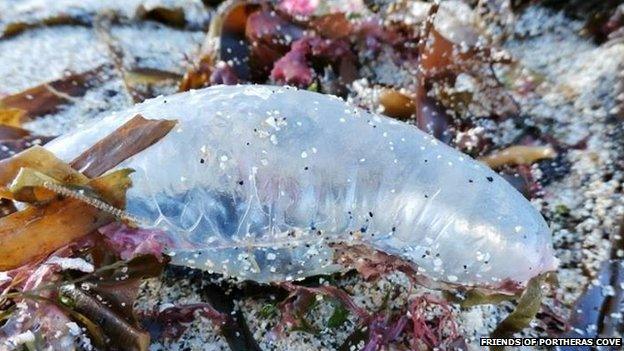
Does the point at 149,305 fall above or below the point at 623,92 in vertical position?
below

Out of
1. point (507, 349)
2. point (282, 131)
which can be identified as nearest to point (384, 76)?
point (282, 131)

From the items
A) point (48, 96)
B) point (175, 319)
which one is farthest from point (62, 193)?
point (48, 96)

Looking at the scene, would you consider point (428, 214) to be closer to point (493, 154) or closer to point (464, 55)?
point (493, 154)

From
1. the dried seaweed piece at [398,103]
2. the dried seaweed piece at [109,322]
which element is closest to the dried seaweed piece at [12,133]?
the dried seaweed piece at [109,322]

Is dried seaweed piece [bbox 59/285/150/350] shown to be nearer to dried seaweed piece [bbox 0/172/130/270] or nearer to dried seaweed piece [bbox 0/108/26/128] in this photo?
dried seaweed piece [bbox 0/172/130/270]

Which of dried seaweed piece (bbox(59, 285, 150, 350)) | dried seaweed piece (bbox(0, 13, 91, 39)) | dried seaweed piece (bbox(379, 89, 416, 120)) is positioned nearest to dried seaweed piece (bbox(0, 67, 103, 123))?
dried seaweed piece (bbox(0, 13, 91, 39))

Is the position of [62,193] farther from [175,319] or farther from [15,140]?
[15,140]

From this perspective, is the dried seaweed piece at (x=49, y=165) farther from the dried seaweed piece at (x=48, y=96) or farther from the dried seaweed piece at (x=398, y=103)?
the dried seaweed piece at (x=398, y=103)
